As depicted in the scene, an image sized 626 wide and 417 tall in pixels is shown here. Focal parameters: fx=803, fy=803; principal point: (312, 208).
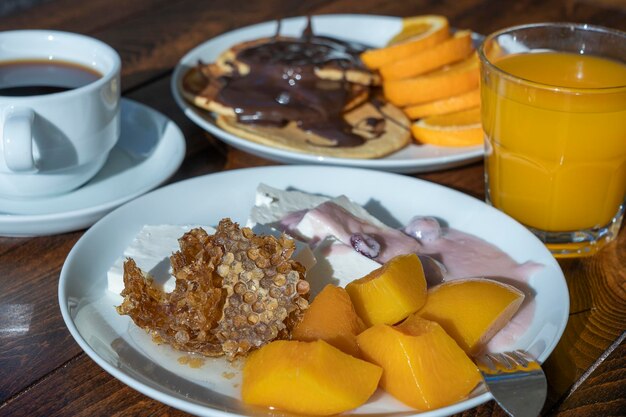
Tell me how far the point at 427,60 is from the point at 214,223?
0.74 m

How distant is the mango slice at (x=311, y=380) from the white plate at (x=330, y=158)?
0.66 m

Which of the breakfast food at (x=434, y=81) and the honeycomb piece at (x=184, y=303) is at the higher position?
the honeycomb piece at (x=184, y=303)

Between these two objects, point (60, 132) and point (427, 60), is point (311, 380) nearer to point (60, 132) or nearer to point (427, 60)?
point (60, 132)

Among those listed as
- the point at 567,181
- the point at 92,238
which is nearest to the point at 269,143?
the point at 92,238

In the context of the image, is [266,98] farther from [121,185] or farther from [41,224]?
[41,224]

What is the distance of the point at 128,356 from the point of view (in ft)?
3.54

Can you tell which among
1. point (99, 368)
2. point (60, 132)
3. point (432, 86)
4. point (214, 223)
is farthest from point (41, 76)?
point (432, 86)

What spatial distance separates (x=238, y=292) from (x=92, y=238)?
0.34m

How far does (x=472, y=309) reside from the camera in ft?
3.58

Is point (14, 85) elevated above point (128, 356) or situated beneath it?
elevated above

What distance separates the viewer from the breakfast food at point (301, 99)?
1.71 m

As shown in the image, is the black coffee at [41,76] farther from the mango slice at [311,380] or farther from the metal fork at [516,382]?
the metal fork at [516,382]

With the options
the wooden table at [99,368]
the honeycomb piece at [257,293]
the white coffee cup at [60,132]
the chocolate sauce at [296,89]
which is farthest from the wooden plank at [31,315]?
the chocolate sauce at [296,89]

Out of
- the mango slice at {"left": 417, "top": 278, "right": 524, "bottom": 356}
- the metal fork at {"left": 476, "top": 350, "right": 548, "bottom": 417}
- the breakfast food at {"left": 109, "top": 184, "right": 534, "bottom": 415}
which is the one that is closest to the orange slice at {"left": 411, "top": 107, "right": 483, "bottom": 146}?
the breakfast food at {"left": 109, "top": 184, "right": 534, "bottom": 415}
